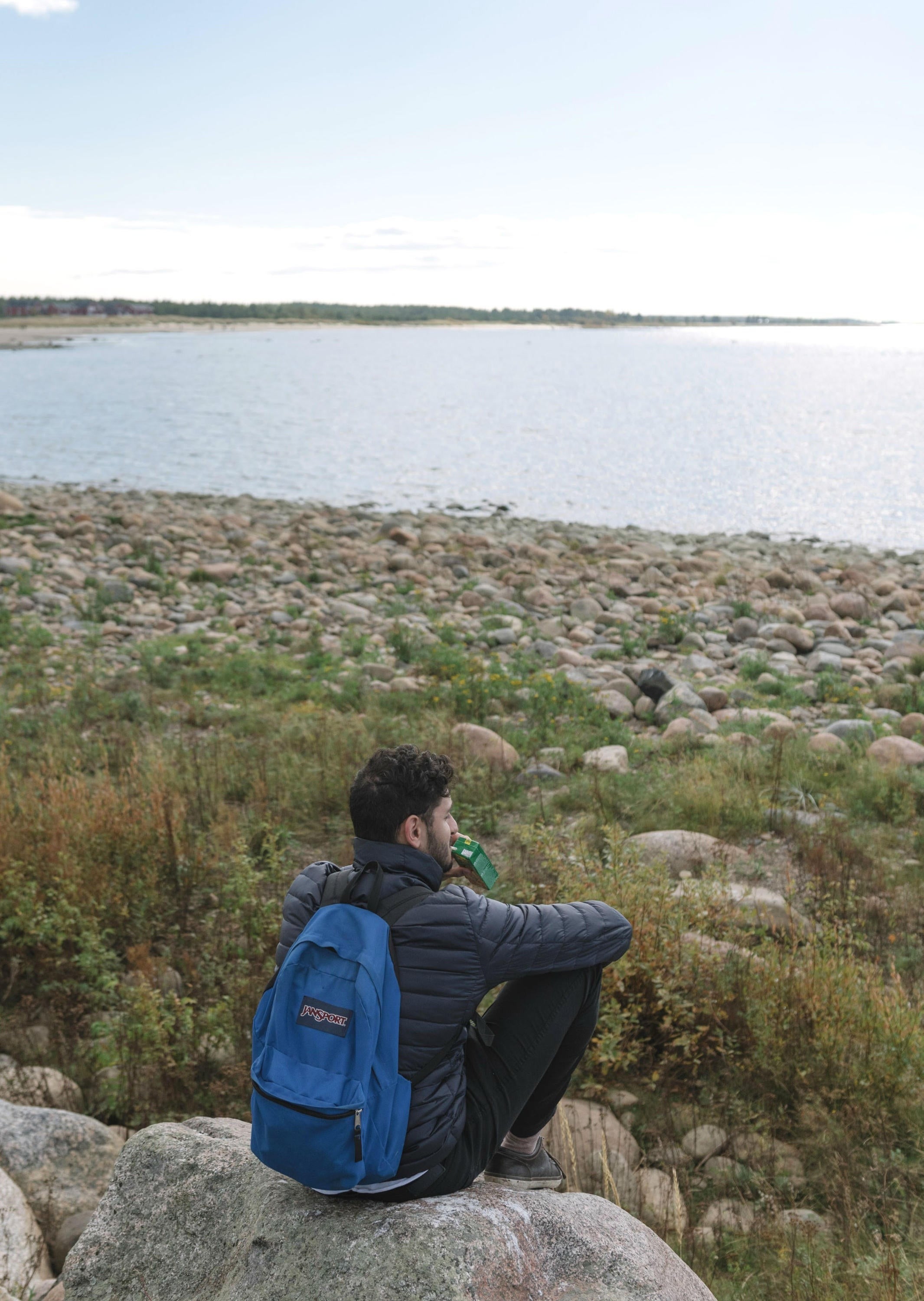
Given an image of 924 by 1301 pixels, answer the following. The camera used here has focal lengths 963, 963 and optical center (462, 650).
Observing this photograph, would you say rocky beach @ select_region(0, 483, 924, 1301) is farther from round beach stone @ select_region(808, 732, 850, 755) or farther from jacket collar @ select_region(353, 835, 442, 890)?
jacket collar @ select_region(353, 835, 442, 890)

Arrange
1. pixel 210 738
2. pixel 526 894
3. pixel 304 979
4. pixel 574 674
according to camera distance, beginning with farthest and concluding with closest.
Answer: pixel 574 674
pixel 210 738
pixel 526 894
pixel 304 979

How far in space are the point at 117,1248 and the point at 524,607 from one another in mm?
12486

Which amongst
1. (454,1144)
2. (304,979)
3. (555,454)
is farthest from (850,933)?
(555,454)

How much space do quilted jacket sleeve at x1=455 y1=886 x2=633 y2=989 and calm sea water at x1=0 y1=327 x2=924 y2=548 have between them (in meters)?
25.0

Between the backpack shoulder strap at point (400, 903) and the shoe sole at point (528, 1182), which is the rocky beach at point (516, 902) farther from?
the backpack shoulder strap at point (400, 903)

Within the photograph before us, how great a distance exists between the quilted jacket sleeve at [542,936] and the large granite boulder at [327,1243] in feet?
2.08

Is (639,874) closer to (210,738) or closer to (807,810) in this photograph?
(807,810)

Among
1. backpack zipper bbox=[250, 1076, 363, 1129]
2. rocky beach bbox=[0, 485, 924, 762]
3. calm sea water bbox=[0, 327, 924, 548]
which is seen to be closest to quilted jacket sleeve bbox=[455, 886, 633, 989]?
backpack zipper bbox=[250, 1076, 363, 1129]

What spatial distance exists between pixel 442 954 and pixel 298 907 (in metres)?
0.48

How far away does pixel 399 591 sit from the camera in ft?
51.7

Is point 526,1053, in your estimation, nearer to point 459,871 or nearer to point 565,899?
point 459,871

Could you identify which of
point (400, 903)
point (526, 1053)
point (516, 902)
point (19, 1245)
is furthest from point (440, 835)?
point (516, 902)

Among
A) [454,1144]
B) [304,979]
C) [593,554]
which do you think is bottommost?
[593,554]

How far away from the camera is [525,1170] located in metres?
3.27
